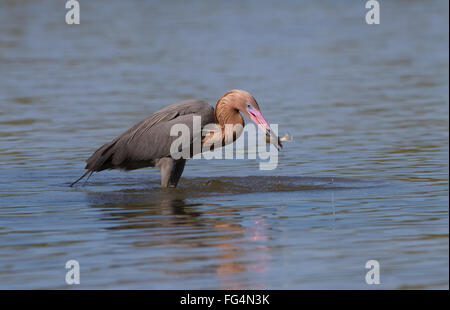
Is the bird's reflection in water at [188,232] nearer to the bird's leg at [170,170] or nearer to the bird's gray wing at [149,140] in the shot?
the bird's leg at [170,170]

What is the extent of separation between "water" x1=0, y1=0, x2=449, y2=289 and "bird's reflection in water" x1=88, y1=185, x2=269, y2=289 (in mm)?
26

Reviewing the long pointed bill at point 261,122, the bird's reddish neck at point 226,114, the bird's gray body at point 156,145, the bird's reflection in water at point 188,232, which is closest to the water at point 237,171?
the bird's reflection in water at point 188,232

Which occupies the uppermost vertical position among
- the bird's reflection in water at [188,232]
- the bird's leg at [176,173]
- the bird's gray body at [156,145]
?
the bird's gray body at [156,145]

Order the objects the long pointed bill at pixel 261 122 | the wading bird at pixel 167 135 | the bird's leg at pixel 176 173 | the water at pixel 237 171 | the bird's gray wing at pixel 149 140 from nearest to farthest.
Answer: the water at pixel 237 171 < the long pointed bill at pixel 261 122 < the wading bird at pixel 167 135 < the bird's gray wing at pixel 149 140 < the bird's leg at pixel 176 173

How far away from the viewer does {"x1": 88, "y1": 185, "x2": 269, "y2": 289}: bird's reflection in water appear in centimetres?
869

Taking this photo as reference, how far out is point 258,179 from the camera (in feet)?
43.7

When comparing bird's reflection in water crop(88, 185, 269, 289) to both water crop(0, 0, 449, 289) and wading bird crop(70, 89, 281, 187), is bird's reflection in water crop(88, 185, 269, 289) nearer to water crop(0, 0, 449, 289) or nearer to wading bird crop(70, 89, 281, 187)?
water crop(0, 0, 449, 289)

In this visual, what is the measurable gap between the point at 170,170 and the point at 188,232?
2562mm

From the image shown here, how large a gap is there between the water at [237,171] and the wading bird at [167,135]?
14.2 inches

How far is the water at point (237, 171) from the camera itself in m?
8.86

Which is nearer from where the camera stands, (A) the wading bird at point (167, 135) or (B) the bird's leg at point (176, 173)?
(A) the wading bird at point (167, 135)

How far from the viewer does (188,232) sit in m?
10.2

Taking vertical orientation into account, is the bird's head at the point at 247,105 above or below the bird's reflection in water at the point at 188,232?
above
